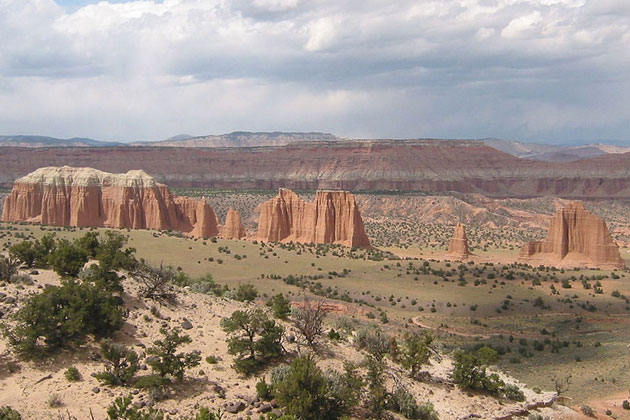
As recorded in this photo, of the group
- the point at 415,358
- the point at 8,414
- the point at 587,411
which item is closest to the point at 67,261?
the point at 8,414

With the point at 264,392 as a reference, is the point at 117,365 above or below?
above

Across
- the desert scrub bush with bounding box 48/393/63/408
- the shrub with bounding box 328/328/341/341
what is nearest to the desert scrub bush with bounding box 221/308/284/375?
the shrub with bounding box 328/328/341/341

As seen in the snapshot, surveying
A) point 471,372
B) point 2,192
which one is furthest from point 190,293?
point 2,192

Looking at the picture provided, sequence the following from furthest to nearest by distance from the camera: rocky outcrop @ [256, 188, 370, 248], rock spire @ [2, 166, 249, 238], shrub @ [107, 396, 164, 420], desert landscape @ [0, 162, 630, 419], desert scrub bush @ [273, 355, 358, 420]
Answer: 1. rock spire @ [2, 166, 249, 238]
2. rocky outcrop @ [256, 188, 370, 248]
3. desert landscape @ [0, 162, 630, 419]
4. desert scrub bush @ [273, 355, 358, 420]
5. shrub @ [107, 396, 164, 420]

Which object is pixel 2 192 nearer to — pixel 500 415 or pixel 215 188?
pixel 215 188

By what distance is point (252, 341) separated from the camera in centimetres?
1992

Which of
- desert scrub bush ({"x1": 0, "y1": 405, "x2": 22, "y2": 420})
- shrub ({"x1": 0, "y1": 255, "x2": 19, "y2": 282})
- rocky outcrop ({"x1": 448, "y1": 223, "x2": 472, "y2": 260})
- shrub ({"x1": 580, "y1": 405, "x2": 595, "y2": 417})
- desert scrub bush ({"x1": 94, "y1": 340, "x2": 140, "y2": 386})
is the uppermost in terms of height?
shrub ({"x1": 0, "y1": 255, "x2": 19, "y2": 282})

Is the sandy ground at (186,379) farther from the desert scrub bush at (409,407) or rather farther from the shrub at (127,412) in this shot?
the desert scrub bush at (409,407)

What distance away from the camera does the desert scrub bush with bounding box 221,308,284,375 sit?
1934 centimetres

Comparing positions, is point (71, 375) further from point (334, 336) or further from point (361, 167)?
point (361, 167)

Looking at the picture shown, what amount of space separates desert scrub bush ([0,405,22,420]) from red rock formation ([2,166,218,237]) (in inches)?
2507

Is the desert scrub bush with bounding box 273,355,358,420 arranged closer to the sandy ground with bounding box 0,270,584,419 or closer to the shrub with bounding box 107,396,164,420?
the sandy ground with bounding box 0,270,584,419

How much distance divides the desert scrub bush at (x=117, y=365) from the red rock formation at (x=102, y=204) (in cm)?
6086

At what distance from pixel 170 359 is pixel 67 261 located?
317 inches
